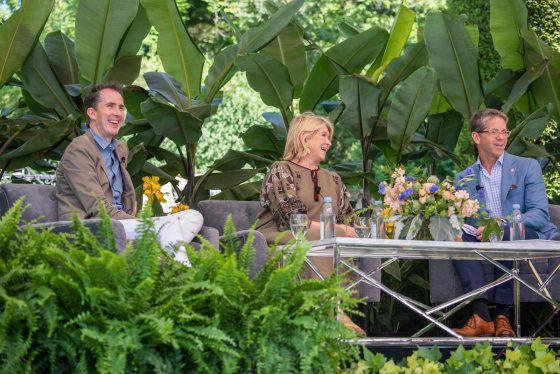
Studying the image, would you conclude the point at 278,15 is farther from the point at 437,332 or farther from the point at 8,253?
the point at 8,253

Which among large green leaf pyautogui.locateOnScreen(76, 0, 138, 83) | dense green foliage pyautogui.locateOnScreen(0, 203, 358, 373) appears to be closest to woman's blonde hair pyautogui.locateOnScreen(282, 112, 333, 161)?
large green leaf pyautogui.locateOnScreen(76, 0, 138, 83)

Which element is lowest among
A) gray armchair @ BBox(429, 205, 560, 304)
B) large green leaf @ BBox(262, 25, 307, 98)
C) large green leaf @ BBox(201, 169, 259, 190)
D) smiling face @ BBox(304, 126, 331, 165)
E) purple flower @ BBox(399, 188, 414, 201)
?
gray armchair @ BBox(429, 205, 560, 304)

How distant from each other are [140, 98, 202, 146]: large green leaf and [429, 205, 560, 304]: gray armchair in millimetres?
1741

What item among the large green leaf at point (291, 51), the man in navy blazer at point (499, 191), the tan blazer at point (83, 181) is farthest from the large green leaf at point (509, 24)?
the tan blazer at point (83, 181)

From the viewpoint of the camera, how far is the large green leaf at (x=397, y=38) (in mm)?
7230

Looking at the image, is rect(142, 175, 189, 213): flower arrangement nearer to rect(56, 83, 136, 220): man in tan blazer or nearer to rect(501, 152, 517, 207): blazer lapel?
rect(56, 83, 136, 220): man in tan blazer

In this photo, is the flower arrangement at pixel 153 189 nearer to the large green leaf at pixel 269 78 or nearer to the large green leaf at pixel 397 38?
the large green leaf at pixel 269 78

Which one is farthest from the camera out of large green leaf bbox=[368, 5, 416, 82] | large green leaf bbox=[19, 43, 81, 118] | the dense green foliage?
large green leaf bbox=[368, 5, 416, 82]

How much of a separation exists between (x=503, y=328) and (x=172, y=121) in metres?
2.41

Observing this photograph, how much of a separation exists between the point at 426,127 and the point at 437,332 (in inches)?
68.3

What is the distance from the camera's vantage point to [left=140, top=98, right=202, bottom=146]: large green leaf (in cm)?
587

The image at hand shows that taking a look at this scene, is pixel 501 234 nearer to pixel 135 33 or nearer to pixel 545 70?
pixel 545 70

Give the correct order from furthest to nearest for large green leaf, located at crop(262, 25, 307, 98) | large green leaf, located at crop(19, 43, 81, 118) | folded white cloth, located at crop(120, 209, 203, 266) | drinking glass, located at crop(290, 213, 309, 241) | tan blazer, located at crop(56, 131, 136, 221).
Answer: large green leaf, located at crop(262, 25, 307, 98) → large green leaf, located at crop(19, 43, 81, 118) → tan blazer, located at crop(56, 131, 136, 221) → drinking glass, located at crop(290, 213, 309, 241) → folded white cloth, located at crop(120, 209, 203, 266)

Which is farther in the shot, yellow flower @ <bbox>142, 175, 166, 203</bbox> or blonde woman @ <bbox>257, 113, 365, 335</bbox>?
yellow flower @ <bbox>142, 175, 166, 203</bbox>
